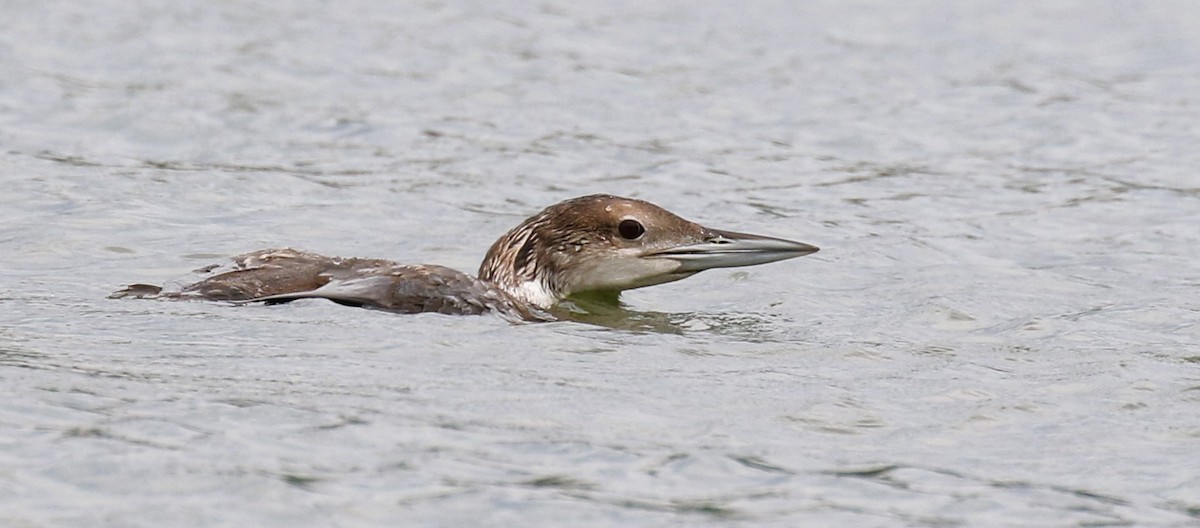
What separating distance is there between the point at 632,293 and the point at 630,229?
32.9 inches

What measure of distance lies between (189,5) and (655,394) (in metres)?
13.0

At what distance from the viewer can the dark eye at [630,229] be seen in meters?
10.7

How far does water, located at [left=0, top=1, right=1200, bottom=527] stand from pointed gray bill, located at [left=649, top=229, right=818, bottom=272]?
11.1 inches

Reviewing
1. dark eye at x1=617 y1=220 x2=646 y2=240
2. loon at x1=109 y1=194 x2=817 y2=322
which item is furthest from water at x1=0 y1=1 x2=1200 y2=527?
dark eye at x1=617 y1=220 x2=646 y2=240

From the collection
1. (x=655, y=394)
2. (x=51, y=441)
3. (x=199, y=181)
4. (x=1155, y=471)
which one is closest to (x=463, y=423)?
(x=655, y=394)

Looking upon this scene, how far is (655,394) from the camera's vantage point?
839 centimetres

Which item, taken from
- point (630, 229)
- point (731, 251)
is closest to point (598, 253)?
point (630, 229)

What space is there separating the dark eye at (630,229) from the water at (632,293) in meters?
0.42

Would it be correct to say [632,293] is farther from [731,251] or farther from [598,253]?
[731,251]

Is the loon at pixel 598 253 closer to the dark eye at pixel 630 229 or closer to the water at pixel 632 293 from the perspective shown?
the dark eye at pixel 630 229

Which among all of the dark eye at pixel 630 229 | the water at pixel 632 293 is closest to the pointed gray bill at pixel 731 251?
the dark eye at pixel 630 229

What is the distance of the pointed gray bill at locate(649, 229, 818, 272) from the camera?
414 inches

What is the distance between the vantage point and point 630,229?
1074 centimetres

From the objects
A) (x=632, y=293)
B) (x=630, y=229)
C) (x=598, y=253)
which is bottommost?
(x=632, y=293)
